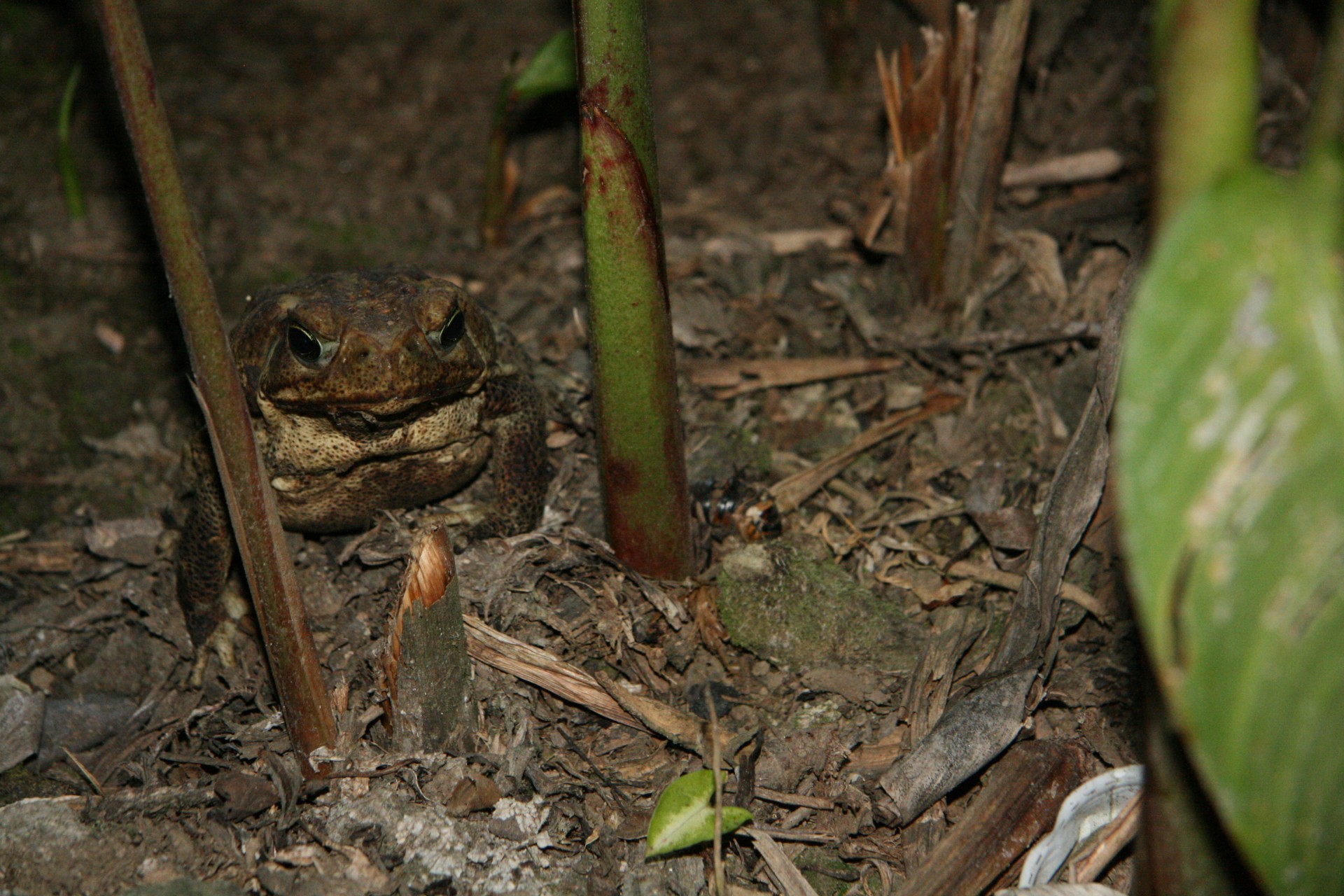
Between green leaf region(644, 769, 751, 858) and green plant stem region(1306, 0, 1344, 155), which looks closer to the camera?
green plant stem region(1306, 0, 1344, 155)

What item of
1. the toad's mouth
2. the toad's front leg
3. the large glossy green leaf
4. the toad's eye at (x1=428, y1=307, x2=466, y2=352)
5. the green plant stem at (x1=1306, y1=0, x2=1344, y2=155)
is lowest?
the toad's front leg

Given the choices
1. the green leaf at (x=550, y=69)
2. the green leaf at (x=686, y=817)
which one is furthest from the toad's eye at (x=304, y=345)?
the green leaf at (x=550, y=69)

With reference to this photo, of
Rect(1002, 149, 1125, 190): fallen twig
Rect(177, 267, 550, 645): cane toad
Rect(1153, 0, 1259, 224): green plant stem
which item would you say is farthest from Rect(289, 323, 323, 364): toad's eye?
Rect(1002, 149, 1125, 190): fallen twig

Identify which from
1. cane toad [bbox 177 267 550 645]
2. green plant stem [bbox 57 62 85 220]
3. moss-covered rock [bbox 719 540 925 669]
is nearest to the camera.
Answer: cane toad [bbox 177 267 550 645]

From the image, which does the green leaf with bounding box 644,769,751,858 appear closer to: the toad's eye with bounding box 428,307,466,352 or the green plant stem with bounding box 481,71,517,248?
the toad's eye with bounding box 428,307,466,352

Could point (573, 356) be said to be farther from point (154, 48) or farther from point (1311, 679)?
point (154, 48)

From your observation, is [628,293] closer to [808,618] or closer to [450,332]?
[450,332]

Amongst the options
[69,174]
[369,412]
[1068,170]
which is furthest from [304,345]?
[1068,170]

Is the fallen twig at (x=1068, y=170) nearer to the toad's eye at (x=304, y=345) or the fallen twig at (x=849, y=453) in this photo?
the fallen twig at (x=849, y=453)
